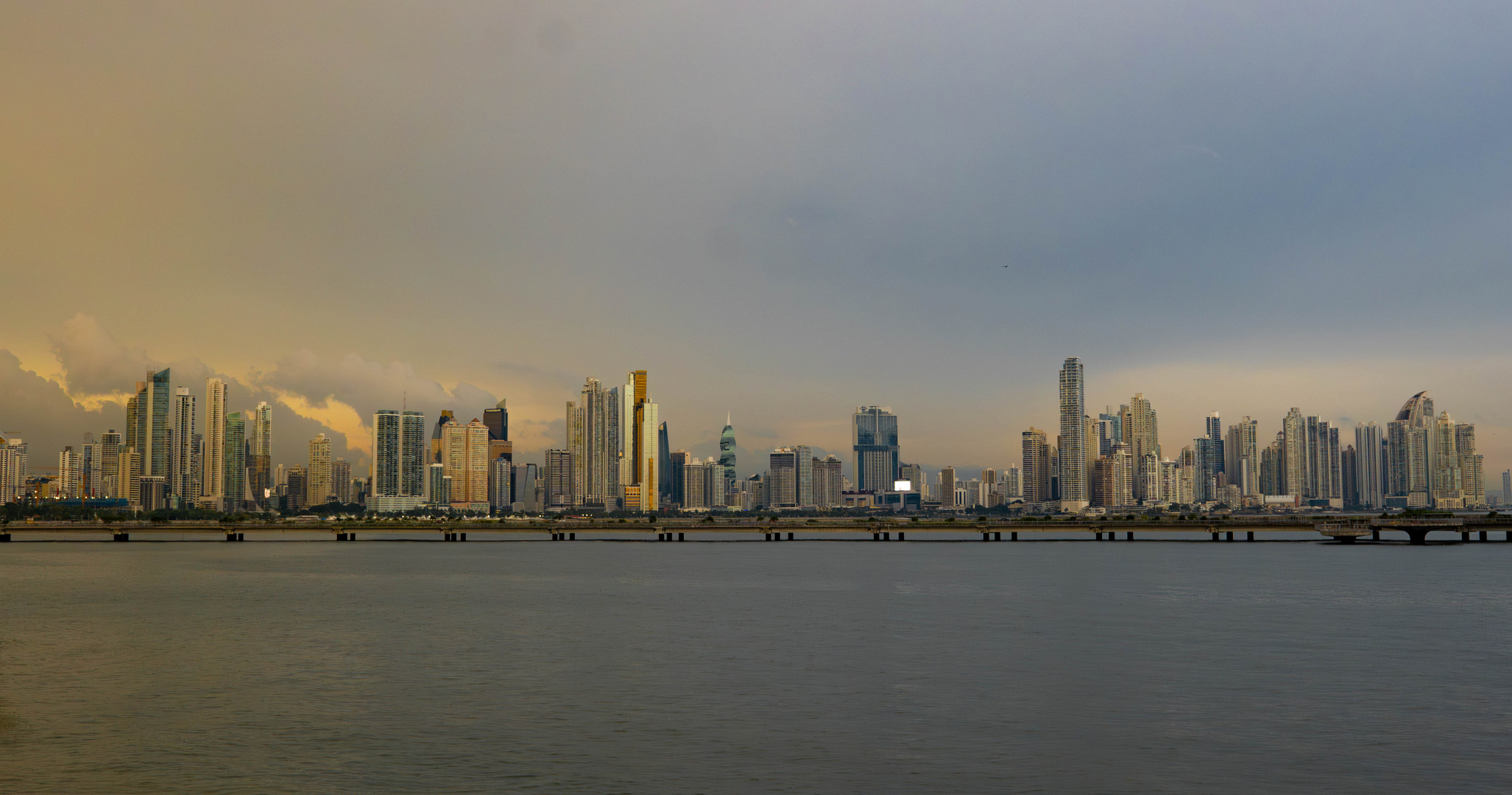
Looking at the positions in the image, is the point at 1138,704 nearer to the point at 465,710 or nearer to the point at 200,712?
the point at 465,710

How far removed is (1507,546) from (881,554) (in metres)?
104

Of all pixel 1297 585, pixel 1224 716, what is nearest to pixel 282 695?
pixel 1224 716

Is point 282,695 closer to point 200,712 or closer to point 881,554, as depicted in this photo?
point 200,712

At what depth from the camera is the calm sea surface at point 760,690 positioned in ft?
94.7

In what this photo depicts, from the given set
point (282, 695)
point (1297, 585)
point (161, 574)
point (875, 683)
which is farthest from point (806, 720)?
point (161, 574)

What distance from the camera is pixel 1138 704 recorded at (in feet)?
127

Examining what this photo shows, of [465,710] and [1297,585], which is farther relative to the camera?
[1297,585]

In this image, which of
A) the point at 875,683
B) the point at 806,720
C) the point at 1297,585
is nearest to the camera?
the point at 806,720

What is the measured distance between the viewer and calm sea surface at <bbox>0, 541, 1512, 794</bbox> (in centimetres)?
2888

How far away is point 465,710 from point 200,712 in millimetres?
8654

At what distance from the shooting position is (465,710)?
1501 inches

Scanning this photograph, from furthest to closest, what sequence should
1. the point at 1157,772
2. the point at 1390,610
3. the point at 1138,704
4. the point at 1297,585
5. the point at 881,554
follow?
the point at 881,554 → the point at 1297,585 → the point at 1390,610 → the point at 1138,704 → the point at 1157,772

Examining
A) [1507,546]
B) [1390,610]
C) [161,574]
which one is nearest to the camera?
[1390,610]

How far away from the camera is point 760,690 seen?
1682 inches
